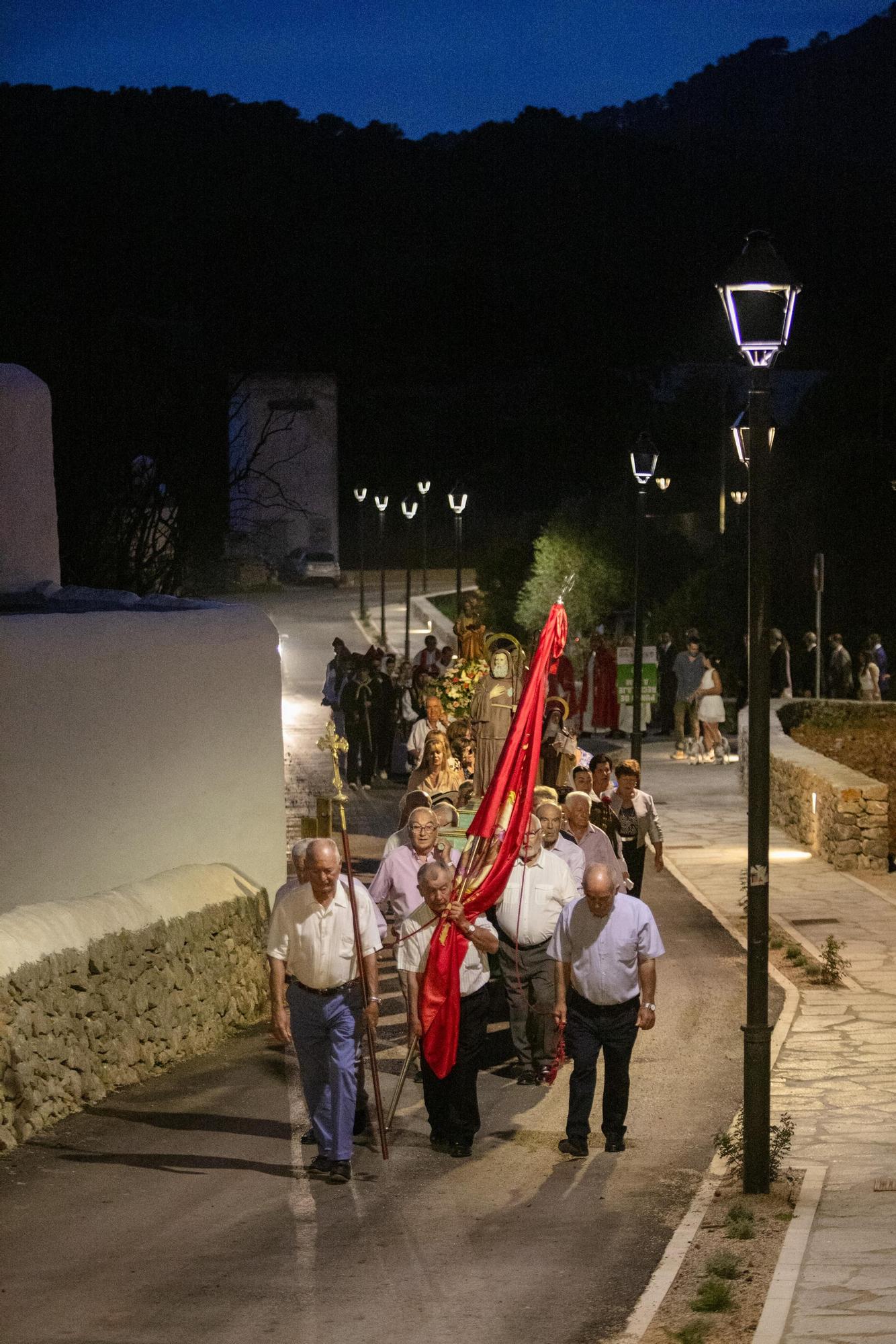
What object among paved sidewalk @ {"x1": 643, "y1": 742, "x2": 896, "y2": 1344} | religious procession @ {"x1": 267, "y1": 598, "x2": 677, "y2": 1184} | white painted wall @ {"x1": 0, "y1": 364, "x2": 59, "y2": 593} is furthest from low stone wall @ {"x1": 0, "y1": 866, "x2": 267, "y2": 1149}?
paved sidewalk @ {"x1": 643, "y1": 742, "x2": 896, "y2": 1344}

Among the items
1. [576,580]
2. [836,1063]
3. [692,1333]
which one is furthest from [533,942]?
[576,580]

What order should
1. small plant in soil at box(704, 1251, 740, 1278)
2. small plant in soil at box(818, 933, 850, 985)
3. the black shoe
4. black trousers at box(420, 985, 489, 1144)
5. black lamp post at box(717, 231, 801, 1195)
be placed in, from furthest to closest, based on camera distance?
1. small plant in soil at box(818, 933, 850, 985)
2. the black shoe
3. black trousers at box(420, 985, 489, 1144)
4. black lamp post at box(717, 231, 801, 1195)
5. small plant in soil at box(704, 1251, 740, 1278)

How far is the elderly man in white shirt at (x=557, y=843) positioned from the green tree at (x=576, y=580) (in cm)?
3471

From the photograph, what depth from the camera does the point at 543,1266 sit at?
316 inches

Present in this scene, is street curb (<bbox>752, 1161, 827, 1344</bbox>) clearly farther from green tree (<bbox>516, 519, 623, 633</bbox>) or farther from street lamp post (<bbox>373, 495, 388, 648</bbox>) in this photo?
green tree (<bbox>516, 519, 623, 633</bbox>)

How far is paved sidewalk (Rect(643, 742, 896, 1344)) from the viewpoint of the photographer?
731cm

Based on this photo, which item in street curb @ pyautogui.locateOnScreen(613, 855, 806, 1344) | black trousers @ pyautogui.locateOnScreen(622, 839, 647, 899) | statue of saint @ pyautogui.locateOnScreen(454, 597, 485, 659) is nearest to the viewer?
street curb @ pyautogui.locateOnScreen(613, 855, 806, 1344)

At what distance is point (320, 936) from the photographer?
950 cm

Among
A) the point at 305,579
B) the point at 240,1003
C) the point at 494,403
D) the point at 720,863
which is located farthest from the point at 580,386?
the point at 240,1003

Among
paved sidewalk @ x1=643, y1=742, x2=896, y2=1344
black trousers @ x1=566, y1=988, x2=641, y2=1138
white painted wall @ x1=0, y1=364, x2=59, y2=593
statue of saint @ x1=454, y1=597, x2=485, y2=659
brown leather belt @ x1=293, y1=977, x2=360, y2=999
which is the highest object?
white painted wall @ x1=0, y1=364, x2=59, y2=593

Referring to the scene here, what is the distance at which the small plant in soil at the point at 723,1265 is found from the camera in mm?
7727

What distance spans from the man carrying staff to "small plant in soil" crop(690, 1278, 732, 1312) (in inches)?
94.9

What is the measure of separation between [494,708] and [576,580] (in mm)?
31255

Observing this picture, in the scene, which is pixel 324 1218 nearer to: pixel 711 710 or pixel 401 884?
pixel 401 884
